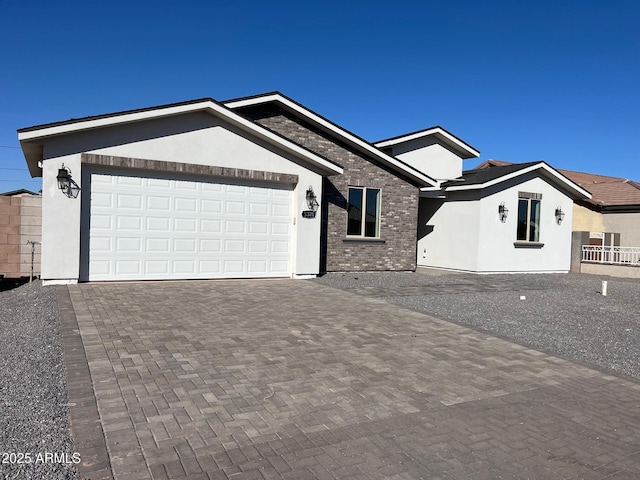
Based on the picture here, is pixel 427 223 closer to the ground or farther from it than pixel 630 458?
farther from it

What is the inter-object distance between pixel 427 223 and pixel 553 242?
202 inches

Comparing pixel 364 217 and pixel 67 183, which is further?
pixel 364 217

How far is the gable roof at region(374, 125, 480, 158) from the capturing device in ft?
64.6

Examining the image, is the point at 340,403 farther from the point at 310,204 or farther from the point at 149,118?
the point at 310,204

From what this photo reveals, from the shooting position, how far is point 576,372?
6039 mm

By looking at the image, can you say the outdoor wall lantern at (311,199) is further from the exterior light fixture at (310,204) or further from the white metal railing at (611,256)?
the white metal railing at (611,256)

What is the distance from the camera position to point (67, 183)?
10.9m

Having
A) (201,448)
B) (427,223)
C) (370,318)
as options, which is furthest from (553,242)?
(201,448)

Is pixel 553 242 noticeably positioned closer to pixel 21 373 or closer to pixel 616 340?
pixel 616 340

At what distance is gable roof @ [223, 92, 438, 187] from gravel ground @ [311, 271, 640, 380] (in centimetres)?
369

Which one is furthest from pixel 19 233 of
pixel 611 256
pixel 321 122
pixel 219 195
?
pixel 611 256

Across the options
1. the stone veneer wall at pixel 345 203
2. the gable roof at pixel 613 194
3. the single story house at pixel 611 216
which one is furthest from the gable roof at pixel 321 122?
the gable roof at pixel 613 194

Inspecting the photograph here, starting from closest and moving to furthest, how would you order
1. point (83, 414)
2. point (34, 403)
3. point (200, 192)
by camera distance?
point (83, 414) < point (34, 403) < point (200, 192)

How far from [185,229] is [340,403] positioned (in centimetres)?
853
